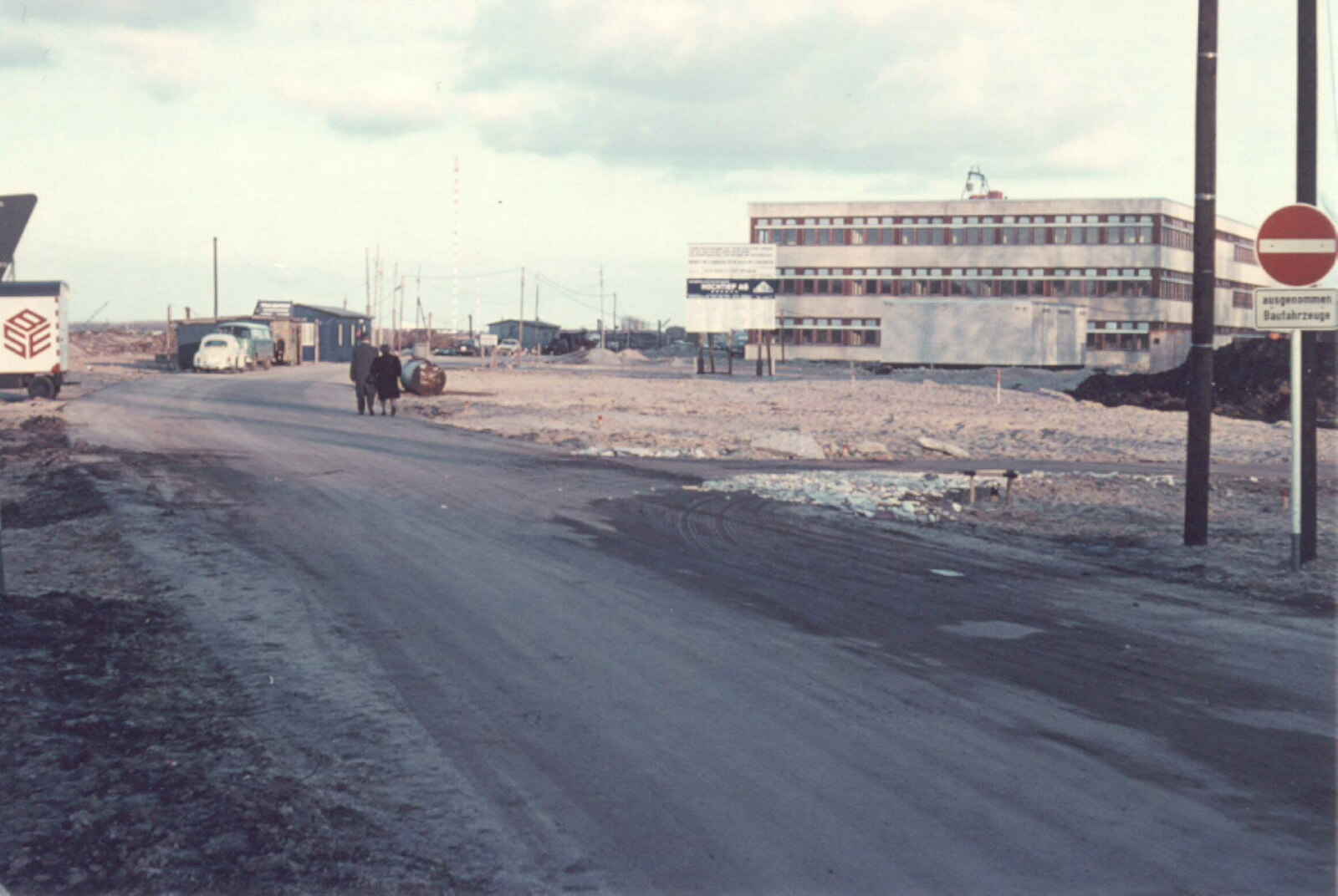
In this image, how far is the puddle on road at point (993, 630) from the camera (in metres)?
8.26

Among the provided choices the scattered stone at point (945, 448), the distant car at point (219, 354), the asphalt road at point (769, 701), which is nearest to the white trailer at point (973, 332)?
the distant car at point (219, 354)

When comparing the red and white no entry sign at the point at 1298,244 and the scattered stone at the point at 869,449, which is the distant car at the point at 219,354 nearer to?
the scattered stone at the point at 869,449

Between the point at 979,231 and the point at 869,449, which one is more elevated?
the point at 979,231

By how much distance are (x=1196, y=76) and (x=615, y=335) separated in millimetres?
139629

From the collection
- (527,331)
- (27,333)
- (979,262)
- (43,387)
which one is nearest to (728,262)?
(979,262)

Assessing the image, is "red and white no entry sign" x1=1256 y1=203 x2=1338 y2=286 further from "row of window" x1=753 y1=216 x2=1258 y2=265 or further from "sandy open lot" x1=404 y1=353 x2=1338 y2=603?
"row of window" x1=753 y1=216 x2=1258 y2=265

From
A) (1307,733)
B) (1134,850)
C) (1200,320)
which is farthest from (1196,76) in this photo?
(1134,850)

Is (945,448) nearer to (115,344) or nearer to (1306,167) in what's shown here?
(1306,167)

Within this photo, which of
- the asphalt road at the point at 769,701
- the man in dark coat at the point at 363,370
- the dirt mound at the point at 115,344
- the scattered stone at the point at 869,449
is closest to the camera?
the asphalt road at the point at 769,701

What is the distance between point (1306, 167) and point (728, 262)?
53034 mm

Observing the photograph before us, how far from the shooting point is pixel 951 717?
20.7 ft

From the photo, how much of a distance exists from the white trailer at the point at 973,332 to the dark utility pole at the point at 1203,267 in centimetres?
5241

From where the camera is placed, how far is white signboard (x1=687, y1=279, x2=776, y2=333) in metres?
63.1

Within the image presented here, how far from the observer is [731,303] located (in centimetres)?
6316
